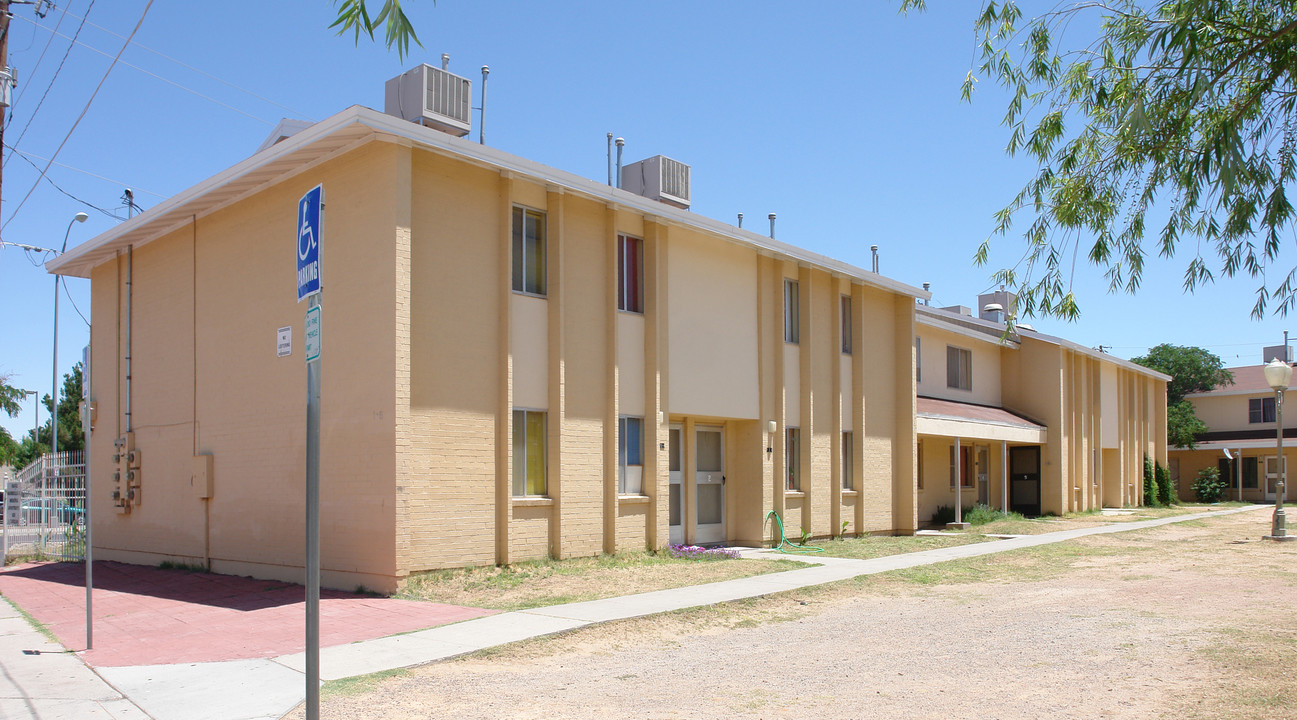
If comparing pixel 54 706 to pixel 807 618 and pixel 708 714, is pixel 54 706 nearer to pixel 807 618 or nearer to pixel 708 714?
pixel 708 714

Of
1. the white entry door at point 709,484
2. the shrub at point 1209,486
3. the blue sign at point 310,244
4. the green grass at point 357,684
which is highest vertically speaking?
the blue sign at point 310,244

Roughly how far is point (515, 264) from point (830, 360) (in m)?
8.74

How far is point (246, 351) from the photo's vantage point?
49.3 ft

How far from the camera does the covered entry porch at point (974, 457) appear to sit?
81.3 ft

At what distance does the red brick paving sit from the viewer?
9.49 meters

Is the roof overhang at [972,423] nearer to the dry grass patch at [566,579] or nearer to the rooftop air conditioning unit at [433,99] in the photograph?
the dry grass patch at [566,579]

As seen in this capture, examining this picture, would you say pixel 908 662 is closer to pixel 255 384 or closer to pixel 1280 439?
pixel 255 384

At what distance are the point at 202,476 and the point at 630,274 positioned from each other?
7616 millimetres

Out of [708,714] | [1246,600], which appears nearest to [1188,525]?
[1246,600]

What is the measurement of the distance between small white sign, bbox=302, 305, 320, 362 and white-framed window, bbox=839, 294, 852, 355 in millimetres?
17361

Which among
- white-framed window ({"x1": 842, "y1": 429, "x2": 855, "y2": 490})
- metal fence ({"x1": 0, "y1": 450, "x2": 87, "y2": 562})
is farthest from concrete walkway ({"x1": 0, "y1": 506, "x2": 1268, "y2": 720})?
white-framed window ({"x1": 842, "y1": 429, "x2": 855, "y2": 490})

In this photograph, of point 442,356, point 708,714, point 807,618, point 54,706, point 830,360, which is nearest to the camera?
point 708,714

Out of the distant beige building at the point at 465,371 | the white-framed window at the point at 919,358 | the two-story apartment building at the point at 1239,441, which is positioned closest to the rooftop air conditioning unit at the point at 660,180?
the distant beige building at the point at 465,371

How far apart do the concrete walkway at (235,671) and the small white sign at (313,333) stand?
3.45 metres
